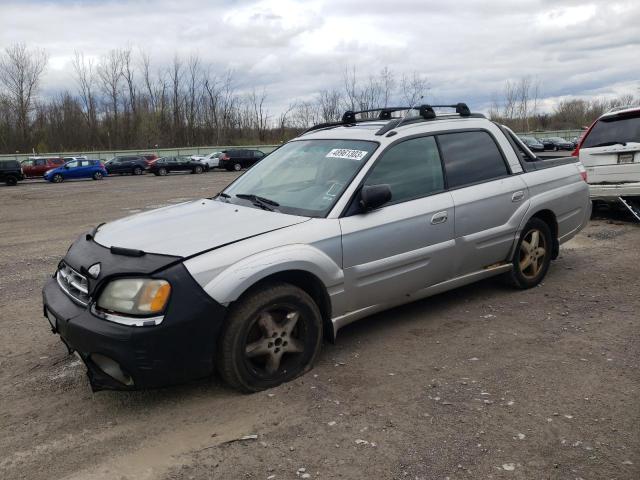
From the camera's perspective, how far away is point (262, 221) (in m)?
3.76

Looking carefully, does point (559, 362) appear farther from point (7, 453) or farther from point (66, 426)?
point (7, 453)

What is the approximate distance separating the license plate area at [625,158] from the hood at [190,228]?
257 inches

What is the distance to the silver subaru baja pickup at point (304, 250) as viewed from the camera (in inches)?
123

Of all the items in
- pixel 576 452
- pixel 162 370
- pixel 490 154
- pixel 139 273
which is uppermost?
pixel 490 154

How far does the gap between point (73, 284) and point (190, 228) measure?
0.82 meters

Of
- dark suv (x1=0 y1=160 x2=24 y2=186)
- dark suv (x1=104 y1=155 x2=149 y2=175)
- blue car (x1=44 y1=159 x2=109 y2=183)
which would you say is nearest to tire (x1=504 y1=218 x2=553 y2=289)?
dark suv (x1=0 y1=160 x2=24 y2=186)

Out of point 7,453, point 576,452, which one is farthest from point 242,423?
point 576,452

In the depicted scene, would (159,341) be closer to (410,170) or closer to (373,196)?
(373,196)

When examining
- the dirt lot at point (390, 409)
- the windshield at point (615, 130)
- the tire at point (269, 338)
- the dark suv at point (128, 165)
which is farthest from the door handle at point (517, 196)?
the dark suv at point (128, 165)

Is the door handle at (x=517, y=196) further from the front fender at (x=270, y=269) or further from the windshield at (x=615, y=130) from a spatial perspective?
the windshield at (x=615, y=130)

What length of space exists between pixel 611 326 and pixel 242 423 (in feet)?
10.5

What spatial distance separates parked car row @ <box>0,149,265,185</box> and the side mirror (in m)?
28.7

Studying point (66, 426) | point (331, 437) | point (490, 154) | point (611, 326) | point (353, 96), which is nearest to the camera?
point (331, 437)

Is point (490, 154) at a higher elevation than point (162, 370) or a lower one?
higher
